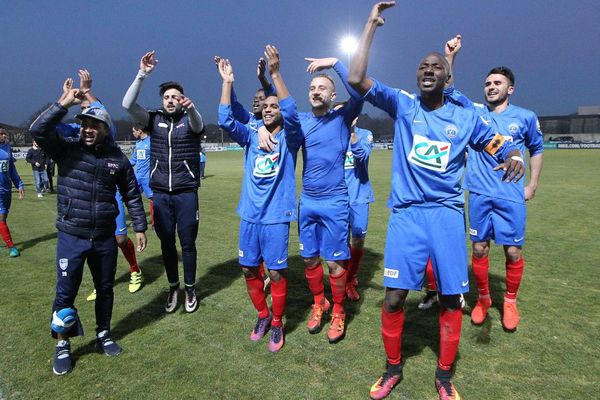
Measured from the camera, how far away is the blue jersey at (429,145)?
10.6 feet

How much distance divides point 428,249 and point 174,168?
10.0ft

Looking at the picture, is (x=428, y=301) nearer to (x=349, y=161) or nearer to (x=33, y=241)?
(x=349, y=161)

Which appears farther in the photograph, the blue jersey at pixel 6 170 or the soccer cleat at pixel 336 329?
the blue jersey at pixel 6 170

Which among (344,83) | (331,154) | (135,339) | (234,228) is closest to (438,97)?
(344,83)

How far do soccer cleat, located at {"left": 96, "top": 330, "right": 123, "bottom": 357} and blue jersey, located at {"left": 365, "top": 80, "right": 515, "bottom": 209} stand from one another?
2.98 m

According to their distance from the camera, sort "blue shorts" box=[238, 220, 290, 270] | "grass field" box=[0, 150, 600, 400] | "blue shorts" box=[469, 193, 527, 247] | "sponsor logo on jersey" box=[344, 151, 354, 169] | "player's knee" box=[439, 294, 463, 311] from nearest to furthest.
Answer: "player's knee" box=[439, 294, 463, 311] → "grass field" box=[0, 150, 600, 400] → "blue shorts" box=[238, 220, 290, 270] → "blue shorts" box=[469, 193, 527, 247] → "sponsor logo on jersey" box=[344, 151, 354, 169]

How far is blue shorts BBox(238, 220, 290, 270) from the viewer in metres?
4.20

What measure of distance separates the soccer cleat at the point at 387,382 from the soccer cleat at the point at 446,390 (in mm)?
316

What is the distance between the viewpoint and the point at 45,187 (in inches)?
741

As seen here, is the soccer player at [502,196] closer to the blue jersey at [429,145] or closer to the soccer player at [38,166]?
the blue jersey at [429,145]

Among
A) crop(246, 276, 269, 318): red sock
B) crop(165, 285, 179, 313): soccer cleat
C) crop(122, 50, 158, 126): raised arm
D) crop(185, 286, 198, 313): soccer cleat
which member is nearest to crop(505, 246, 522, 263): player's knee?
crop(246, 276, 269, 318): red sock

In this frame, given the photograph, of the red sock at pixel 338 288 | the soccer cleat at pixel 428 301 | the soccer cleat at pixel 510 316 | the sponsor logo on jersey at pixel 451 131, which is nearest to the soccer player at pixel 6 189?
the red sock at pixel 338 288

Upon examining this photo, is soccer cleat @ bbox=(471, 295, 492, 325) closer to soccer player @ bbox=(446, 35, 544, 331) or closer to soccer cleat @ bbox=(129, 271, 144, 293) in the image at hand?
soccer player @ bbox=(446, 35, 544, 331)

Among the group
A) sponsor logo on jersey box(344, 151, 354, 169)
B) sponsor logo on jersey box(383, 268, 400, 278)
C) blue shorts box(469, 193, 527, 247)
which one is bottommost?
sponsor logo on jersey box(383, 268, 400, 278)
